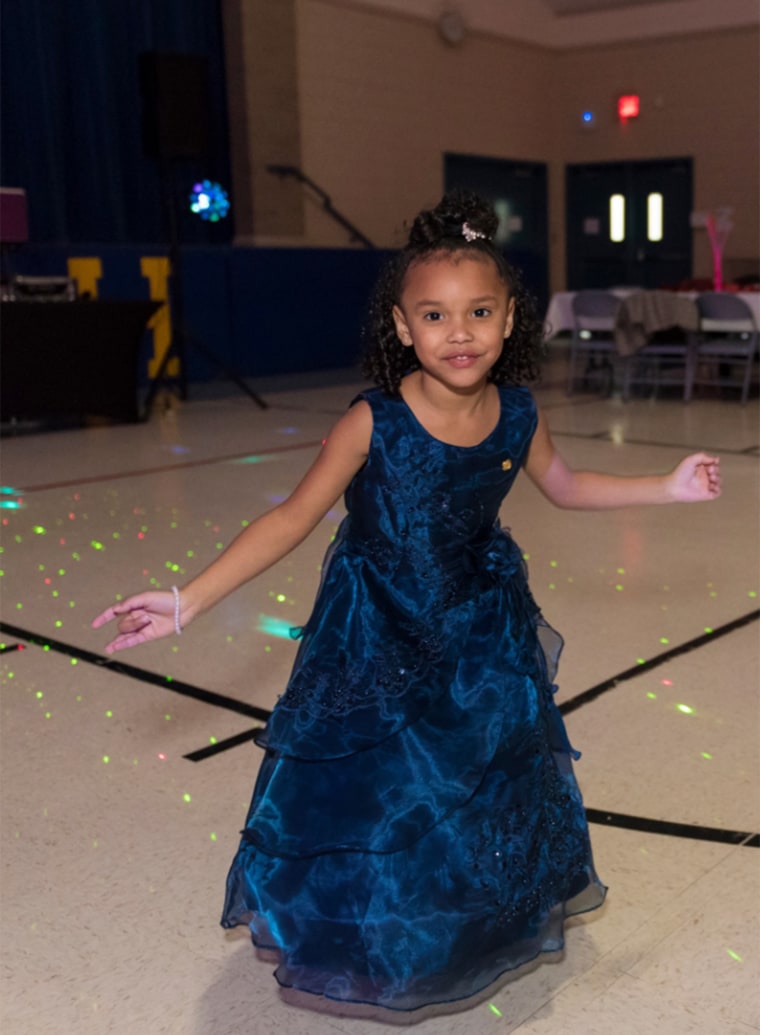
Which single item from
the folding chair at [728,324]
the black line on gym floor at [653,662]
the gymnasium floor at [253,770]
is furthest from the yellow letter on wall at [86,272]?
the black line on gym floor at [653,662]

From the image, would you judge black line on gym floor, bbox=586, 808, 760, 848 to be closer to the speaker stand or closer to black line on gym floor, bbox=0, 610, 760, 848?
black line on gym floor, bbox=0, 610, 760, 848

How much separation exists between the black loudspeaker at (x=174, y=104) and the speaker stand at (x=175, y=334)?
0.14 metres

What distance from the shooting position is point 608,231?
12750 mm

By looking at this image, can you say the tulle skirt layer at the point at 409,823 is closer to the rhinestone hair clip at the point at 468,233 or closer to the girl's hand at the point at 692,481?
the girl's hand at the point at 692,481

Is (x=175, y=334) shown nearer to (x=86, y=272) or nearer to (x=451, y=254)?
(x=86, y=272)

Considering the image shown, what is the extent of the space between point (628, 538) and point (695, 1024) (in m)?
2.55

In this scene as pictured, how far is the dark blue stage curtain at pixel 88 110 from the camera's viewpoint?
8.87 m

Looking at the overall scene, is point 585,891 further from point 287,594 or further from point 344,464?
point 287,594

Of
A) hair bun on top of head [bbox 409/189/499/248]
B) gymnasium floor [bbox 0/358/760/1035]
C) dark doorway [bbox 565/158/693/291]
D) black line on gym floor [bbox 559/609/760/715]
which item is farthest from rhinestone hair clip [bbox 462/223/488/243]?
dark doorway [bbox 565/158/693/291]

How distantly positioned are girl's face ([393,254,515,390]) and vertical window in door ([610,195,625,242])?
38.4 feet

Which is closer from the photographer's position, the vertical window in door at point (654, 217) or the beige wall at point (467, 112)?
the beige wall at point (467, 112)

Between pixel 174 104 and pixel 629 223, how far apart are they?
662 cm

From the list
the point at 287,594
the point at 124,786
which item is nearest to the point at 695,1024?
the point at 124,786

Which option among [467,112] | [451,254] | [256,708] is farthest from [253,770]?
[467,112]
